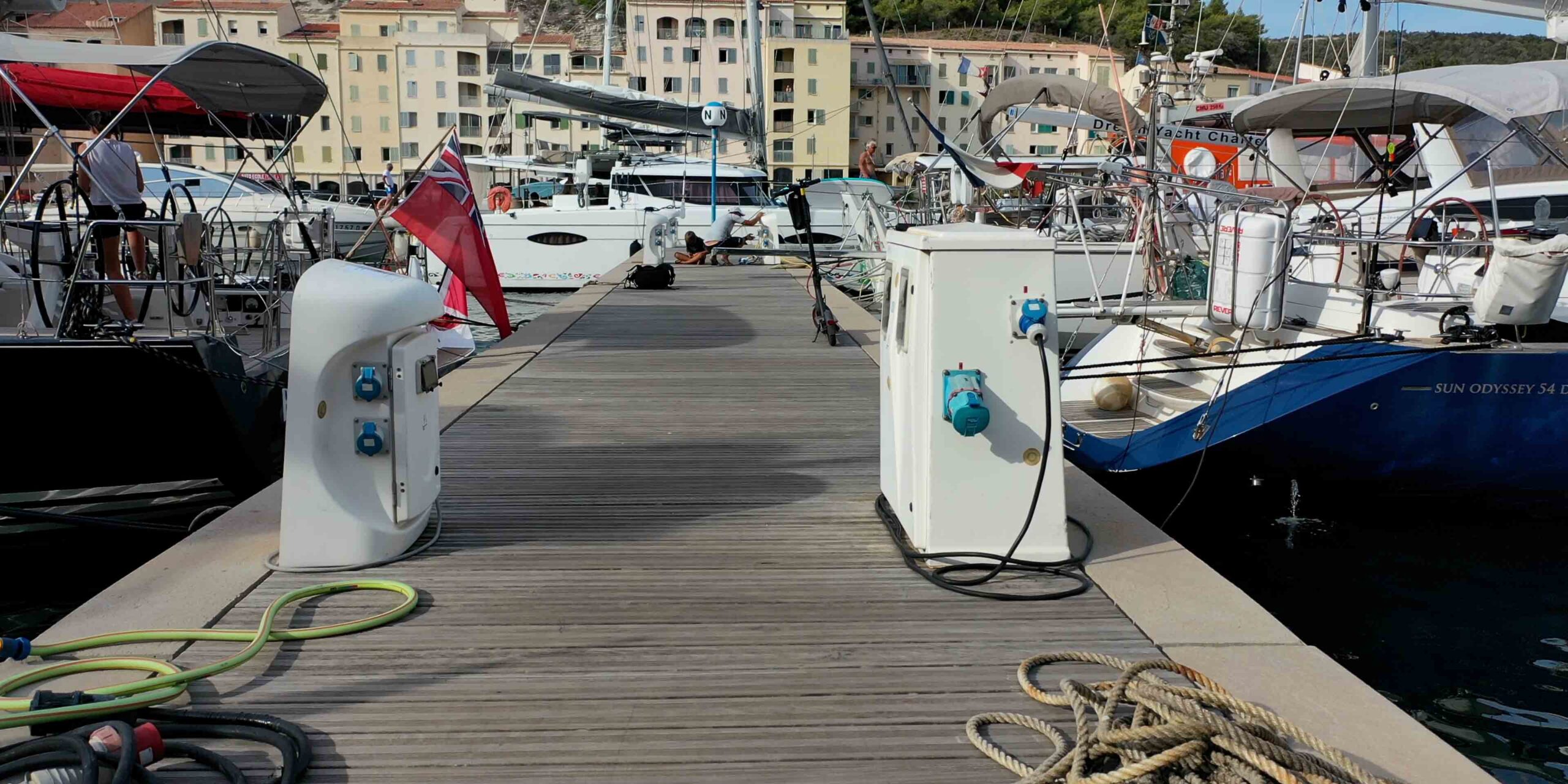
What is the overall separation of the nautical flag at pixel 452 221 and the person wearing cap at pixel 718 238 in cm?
1072

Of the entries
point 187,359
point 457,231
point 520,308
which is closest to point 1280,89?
point 457,231

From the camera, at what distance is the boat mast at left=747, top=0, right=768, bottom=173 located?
25234mm

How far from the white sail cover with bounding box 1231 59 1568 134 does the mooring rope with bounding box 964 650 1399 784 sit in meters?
5.41

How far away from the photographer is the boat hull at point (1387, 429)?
23.9ft

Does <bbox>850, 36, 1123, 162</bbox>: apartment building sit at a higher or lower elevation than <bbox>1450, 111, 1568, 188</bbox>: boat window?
higher

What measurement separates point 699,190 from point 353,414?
23189 millimetres

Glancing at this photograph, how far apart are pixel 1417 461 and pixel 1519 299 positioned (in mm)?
1161

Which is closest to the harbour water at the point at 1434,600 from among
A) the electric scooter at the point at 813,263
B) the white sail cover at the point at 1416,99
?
the white sail cover at the point at 1416,99

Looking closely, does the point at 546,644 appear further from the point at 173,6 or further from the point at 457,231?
the point at 173,6

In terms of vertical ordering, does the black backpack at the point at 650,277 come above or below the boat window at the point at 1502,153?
below

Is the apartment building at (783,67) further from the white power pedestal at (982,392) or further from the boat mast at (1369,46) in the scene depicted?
the white power pedestal at (982,392)

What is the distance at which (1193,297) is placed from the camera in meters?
10.7

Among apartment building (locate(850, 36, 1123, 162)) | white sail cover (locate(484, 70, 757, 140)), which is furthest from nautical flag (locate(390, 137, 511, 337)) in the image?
apartment building (locate(850, 36, 1123, 162))

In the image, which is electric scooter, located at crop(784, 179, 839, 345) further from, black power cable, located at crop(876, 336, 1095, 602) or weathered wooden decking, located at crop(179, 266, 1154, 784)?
black power cable, located at crop(876, 336, 1095, 602)
